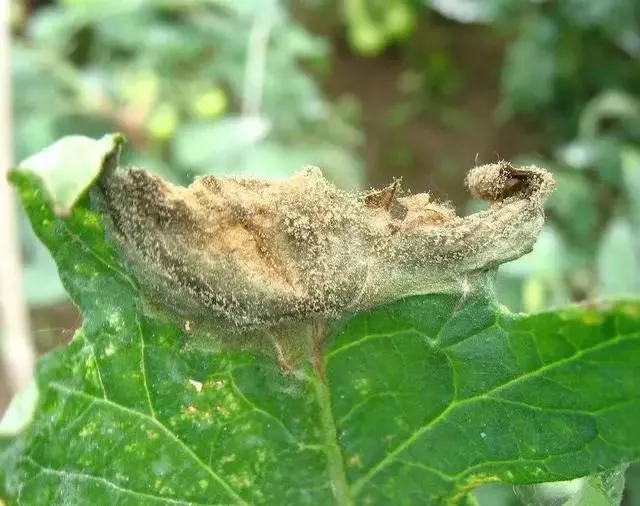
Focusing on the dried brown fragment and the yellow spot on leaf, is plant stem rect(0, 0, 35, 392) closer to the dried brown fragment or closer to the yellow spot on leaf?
the yellow spot on leaf

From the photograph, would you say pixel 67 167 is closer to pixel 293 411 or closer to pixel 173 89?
pixel 293 411

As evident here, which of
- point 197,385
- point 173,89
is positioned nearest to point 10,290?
point 173,89

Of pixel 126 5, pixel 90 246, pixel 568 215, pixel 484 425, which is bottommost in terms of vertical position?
pixel 484 425

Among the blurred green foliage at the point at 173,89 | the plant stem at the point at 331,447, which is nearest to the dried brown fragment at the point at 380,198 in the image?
the plant stem at the point at 331,447

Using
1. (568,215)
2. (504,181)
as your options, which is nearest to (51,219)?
(504,181)

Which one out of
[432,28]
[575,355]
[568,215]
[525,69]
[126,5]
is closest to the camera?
[575,355]

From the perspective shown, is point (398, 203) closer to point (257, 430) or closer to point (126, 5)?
point (257, 430)

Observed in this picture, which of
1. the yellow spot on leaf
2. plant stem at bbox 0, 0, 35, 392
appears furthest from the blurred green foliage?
the yellow spot on leaf

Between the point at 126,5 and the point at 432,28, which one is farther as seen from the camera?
the point at 432,28
